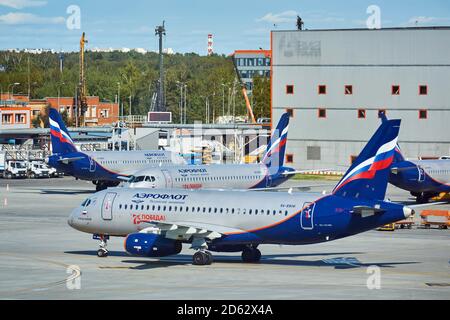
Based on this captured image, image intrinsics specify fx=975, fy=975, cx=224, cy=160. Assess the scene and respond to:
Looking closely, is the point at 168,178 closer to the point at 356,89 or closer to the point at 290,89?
the point at 290,89

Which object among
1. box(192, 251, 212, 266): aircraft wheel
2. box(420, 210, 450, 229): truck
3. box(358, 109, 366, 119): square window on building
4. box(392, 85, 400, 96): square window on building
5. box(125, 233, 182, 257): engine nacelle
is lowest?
box(420, 210, 450, 229): truck

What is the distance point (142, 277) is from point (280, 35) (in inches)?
3382

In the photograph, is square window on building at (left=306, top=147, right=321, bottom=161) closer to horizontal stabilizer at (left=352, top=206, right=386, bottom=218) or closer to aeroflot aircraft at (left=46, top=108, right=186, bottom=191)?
aeroflot aircraft at (left=46, top=108, right=186, bottom=191)

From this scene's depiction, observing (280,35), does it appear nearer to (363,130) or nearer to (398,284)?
(363,130)

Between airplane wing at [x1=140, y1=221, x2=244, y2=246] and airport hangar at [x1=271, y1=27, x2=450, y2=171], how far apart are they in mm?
76684

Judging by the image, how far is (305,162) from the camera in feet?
425

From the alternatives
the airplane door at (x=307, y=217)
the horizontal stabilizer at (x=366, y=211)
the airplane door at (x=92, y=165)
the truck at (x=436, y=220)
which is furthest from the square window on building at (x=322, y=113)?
the horizontal stabilizer at (x=366, y=211)

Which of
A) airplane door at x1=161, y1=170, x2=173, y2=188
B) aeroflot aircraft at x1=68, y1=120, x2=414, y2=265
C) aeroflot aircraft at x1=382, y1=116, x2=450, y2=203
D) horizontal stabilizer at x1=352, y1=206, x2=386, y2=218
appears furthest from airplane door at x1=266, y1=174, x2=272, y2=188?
horizontal stabilizer at x1=352, y1=206, x2=386, y2=218

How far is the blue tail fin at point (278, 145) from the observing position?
299 ft

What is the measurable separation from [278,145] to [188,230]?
142ft

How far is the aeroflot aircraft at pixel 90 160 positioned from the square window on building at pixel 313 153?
31237mm

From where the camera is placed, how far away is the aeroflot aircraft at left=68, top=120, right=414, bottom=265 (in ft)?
156

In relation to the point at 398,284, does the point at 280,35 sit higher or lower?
higher

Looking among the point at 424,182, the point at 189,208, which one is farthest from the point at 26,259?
the point at 424,182
